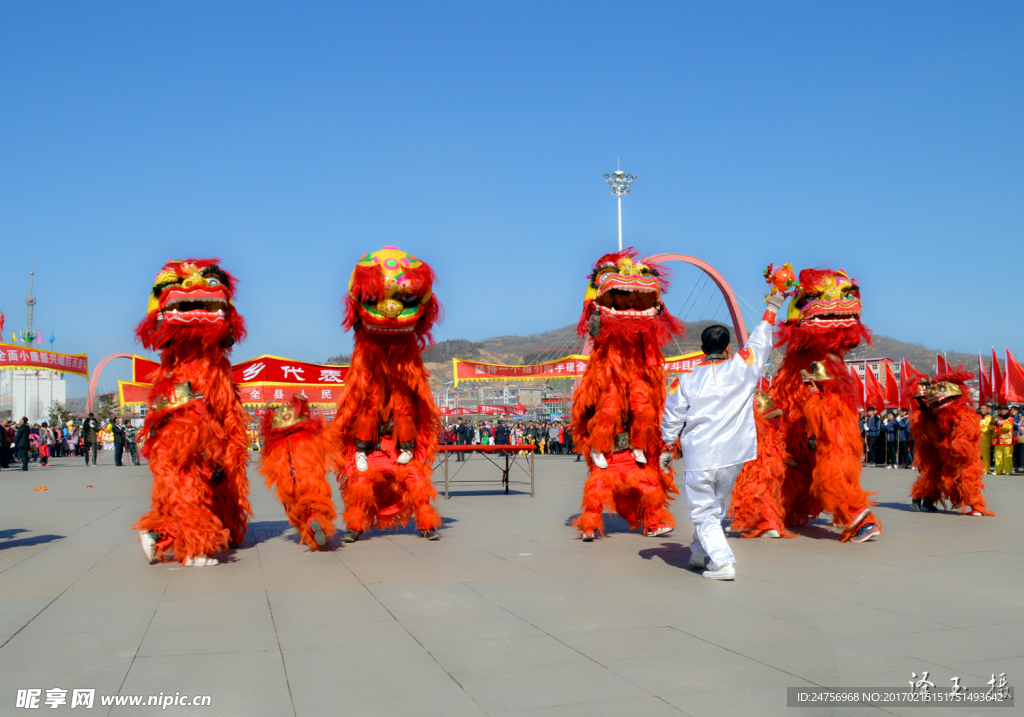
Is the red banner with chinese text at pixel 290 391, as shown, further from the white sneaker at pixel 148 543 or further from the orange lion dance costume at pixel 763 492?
the orange lion dance costume at pixel 763 492

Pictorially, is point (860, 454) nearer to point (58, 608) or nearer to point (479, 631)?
point (479, 631)

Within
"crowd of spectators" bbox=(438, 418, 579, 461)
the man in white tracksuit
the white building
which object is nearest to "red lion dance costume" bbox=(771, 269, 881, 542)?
the man in white tracksuit

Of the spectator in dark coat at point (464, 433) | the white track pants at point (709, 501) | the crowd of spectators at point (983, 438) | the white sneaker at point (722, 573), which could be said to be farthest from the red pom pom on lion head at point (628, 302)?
the spectator in dark coat at point (464, 433)

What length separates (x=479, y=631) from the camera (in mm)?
4172

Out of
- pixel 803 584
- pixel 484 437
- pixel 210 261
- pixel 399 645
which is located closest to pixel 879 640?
pixel 803 584

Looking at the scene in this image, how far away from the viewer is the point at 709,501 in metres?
5.57

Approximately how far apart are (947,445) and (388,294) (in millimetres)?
6737


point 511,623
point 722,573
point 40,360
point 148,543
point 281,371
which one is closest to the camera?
point 511,623

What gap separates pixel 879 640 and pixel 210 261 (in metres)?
5.96

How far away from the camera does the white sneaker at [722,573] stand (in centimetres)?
537

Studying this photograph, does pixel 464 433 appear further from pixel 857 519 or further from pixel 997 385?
pixel 857 519

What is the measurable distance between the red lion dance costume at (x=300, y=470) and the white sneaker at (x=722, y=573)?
129 inches

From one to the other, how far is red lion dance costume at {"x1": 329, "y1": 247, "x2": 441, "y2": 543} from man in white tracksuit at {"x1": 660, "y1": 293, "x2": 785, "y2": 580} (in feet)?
8.99

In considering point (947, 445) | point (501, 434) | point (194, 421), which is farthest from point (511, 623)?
point (501, 434)
